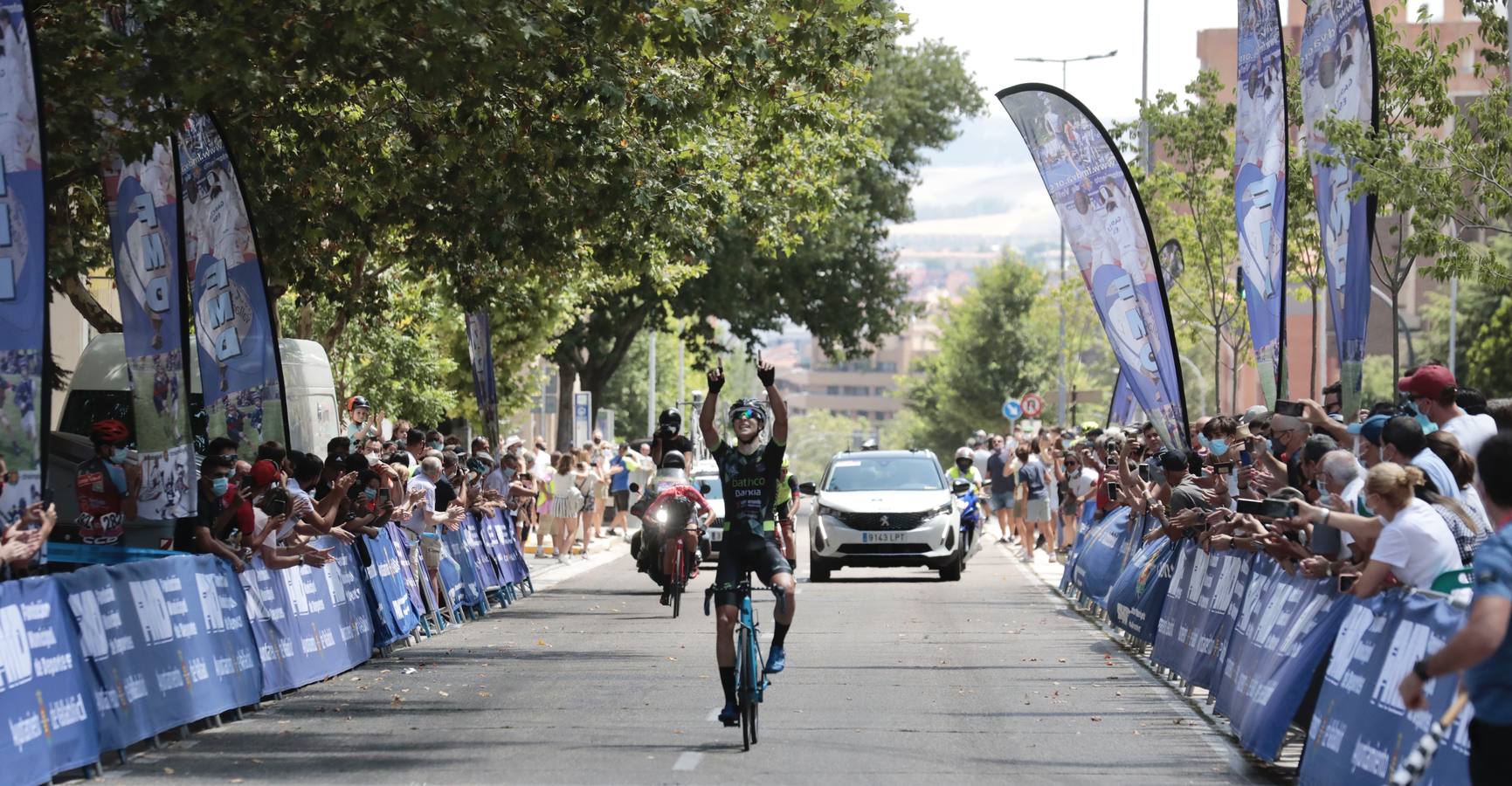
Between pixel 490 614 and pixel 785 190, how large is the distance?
952 cm

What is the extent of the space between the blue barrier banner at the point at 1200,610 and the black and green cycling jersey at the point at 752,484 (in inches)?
115

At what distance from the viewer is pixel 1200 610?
14.1 meters

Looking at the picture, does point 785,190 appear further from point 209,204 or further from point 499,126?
point 209,204

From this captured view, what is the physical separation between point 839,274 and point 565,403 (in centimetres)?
924

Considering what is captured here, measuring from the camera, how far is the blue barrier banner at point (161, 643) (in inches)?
429

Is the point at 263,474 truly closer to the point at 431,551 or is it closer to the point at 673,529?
the point at 431,551

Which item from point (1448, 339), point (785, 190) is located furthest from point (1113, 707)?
point (1448, 339)

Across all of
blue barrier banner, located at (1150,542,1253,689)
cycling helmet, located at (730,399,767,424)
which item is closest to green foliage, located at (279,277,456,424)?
blue barrier banner, located at (1150,542,1253,689)

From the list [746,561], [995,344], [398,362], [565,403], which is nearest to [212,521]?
[746,561]

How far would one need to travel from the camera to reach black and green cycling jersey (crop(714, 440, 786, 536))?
39.0 feet

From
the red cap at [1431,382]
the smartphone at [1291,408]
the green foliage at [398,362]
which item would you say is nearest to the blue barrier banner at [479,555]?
the green foliage at [398,362]

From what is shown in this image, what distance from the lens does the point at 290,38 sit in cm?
1439

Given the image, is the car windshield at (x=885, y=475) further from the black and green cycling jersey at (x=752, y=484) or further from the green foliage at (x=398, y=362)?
the black and green cycling jersey at (x=752, y=484)

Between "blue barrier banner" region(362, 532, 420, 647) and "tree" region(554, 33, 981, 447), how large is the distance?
28846 millimetres
